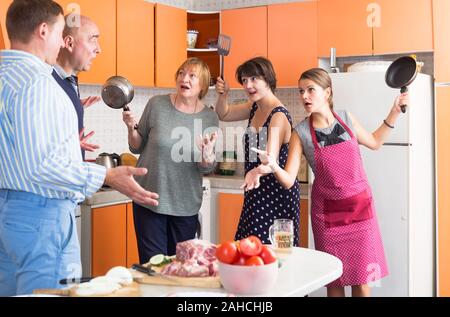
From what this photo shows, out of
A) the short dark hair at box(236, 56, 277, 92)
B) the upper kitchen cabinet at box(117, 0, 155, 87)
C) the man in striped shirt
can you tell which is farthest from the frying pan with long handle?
the man in striped shirt

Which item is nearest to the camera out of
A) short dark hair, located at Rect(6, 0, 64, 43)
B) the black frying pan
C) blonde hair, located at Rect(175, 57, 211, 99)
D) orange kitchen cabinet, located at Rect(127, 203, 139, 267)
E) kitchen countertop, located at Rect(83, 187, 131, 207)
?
short dark hair, located at Rect(6, 0, 64, 43)

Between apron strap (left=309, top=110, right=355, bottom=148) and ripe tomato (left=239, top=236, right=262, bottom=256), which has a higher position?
apron strap (left=309, top=110, right=355, bottom=148)

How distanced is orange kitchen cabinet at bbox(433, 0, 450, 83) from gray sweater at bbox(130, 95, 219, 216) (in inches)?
61.1

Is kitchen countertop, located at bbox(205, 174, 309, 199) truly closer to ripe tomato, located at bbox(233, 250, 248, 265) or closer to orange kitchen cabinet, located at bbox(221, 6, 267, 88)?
orange kitchen cabinet, located at bbox(221, 6, 267, 88)

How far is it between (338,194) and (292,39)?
1.61m

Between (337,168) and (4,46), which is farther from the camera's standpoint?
(4,46)

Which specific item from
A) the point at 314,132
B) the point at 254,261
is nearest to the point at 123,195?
the point at 314,132

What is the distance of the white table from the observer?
5.00 ft

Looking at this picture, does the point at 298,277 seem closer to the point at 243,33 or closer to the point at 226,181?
the point at 226,181

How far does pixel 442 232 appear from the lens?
3.53 m
